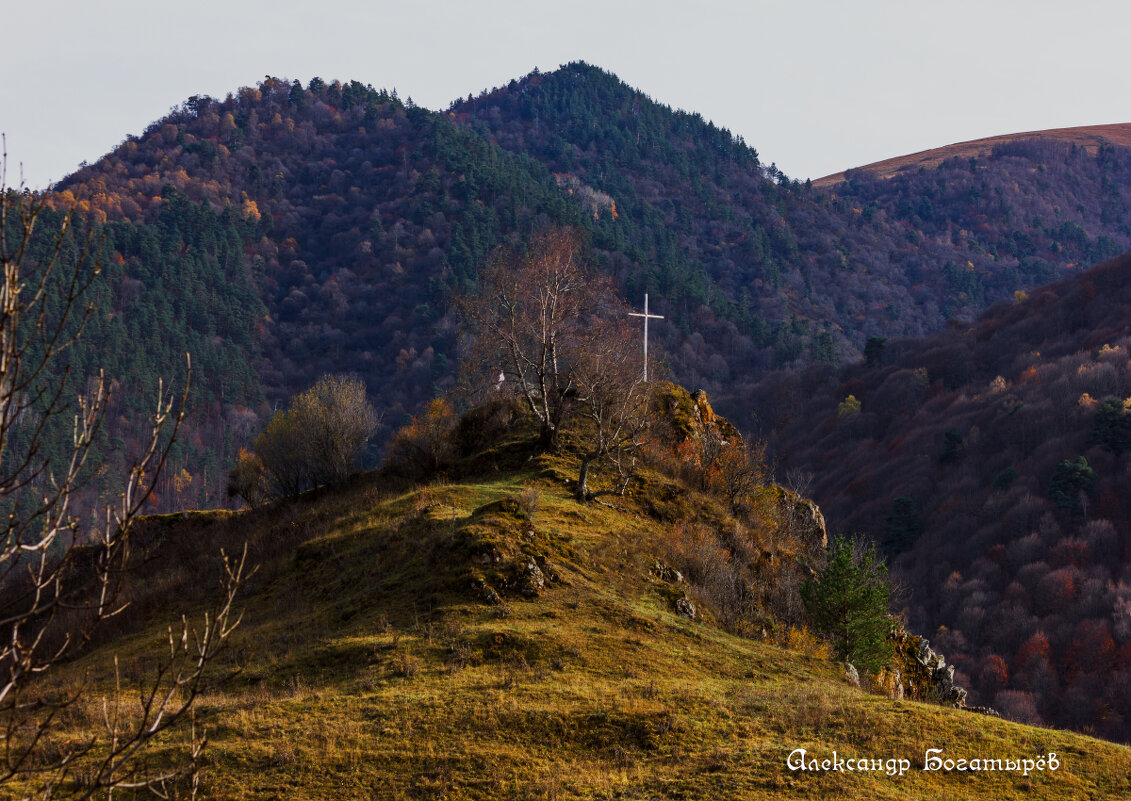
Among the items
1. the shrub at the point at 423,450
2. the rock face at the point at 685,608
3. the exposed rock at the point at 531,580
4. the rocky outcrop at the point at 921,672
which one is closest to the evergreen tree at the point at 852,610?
the rocky outcrop at the point at 921,672

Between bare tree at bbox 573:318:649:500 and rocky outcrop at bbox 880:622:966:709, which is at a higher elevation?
bare tree at bbox 573:318:649:500

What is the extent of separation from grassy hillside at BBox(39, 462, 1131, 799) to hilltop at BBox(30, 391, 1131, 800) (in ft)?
0.14

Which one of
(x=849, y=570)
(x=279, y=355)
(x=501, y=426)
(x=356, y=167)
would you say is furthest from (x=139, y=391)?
(x=849, y=570)

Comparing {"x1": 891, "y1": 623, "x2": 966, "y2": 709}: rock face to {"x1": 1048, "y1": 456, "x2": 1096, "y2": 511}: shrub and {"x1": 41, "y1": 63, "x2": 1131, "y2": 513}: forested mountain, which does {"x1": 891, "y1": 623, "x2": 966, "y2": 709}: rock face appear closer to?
{"x1": 1048, "y1": 456, "x2": 1096, "y2": 511}: shrub

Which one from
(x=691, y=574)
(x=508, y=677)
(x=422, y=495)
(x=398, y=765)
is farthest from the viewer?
(x=422, y=495)

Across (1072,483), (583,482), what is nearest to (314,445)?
(583,482)

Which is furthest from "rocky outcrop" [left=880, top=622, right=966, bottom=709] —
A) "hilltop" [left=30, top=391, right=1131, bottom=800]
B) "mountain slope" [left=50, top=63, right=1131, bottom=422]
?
"mountain slope" [left=50, top=63, right=1131, bottom=422]

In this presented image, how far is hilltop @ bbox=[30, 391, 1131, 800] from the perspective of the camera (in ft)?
35.8

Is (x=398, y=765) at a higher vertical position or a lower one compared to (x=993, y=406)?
higher

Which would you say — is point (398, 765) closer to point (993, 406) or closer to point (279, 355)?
point (993, 406)

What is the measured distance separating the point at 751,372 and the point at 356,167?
94646 mm

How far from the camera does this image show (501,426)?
30.8 m

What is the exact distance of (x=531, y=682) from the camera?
13.6m

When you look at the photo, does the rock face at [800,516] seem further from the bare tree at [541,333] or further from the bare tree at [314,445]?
the bare tree at [314,445]
